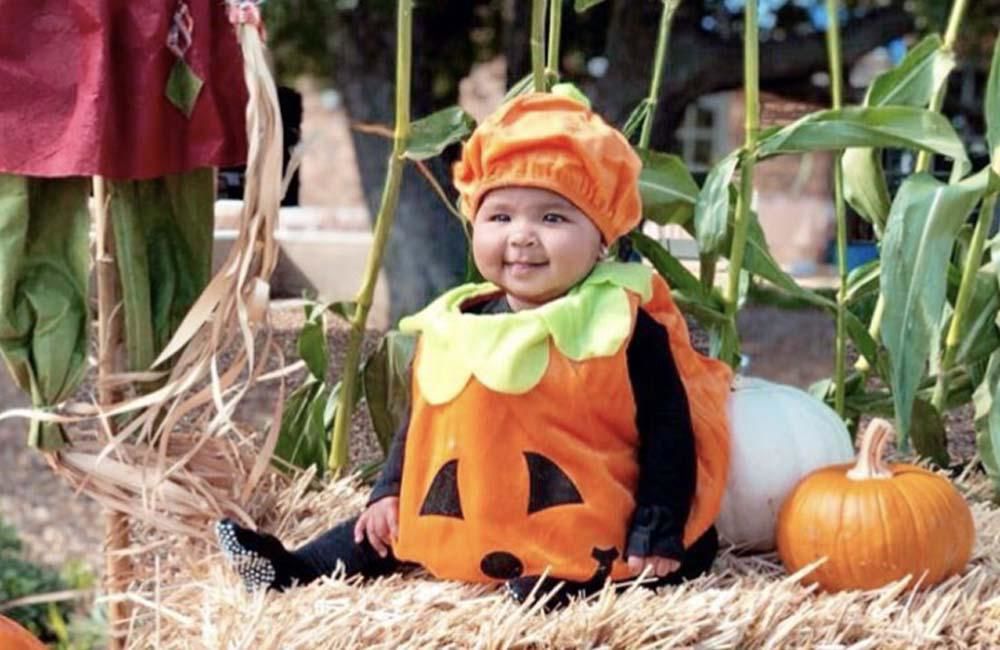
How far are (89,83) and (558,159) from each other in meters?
0.54

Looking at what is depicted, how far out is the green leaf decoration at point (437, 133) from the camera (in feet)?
5.78

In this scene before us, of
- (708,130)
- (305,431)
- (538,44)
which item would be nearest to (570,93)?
(538,44)

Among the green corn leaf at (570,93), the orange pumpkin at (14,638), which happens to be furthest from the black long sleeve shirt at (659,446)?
the orange pumpkin at (14,638)

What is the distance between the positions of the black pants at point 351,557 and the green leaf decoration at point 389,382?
419 mm

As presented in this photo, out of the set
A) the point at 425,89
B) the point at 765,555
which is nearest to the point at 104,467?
the point at 765,555

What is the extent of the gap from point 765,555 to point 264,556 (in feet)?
1.82

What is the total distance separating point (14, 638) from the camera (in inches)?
53.5

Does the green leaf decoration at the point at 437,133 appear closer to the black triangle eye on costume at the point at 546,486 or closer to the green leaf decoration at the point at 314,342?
the green leaf decoration at the point at 314,342

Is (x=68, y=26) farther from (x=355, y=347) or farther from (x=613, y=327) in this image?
(x=613, y=327)

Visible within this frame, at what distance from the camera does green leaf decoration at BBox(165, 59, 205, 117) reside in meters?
1.60

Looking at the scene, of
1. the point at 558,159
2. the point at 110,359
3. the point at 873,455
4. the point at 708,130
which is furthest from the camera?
the point at 708,130

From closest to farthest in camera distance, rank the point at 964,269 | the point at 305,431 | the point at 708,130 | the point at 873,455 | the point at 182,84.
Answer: the point at 873,455
the point at 182,84
the point at 964,269
the point at 305,431
the point at 708,130

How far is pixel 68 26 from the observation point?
5.07 feet

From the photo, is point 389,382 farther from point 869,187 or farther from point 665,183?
point 869,187
